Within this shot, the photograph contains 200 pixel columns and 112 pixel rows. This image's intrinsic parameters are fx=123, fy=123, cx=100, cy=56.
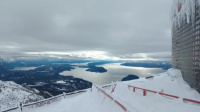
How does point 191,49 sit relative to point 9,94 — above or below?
above

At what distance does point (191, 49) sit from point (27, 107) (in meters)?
17.6

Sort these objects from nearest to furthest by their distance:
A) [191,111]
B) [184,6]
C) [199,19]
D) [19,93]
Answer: [191,111] → [199,19] → [184,6] → [19,93]

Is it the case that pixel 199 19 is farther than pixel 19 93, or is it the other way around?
pixel 19 93

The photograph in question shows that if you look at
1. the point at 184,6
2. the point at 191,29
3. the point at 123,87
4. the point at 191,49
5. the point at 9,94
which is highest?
the point at 184,6

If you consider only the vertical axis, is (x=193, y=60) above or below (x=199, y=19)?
below

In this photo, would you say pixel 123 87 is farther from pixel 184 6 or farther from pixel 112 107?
pixel 184 6

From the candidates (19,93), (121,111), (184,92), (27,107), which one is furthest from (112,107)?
(19,93)

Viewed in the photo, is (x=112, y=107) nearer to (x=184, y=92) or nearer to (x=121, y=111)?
(x=121, y=111)

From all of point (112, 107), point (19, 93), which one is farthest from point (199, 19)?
point (19, 93)

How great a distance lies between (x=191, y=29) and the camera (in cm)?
1374

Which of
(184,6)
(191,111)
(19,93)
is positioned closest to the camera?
(191,111)

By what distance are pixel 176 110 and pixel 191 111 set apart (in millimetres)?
483

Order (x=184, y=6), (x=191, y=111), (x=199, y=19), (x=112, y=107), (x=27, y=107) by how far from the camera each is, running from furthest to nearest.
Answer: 1. (x=184, y=6)
2. (x=199, y=19)
3. (x=27, y=107)
4. (x=112, y=107)
5. (x=191, y=111)

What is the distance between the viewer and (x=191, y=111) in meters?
4.48
